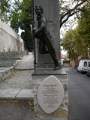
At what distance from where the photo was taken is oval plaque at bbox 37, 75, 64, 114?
34.5 ft

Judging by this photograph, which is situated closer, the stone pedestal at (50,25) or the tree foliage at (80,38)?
the stone pedestal at (50,25)

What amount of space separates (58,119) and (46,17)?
3.06 m

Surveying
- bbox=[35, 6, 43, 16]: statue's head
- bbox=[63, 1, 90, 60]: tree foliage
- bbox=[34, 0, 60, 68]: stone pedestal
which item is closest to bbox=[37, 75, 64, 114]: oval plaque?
bbox=[34, 0, 60, 68]: stone pedestal

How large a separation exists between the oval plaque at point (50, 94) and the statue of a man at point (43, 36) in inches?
41.4

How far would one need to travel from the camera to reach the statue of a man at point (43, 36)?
11109mm

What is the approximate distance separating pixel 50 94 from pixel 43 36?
1.71 meters

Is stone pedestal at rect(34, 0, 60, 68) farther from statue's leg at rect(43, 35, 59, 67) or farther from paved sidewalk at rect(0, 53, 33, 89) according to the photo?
paved sidewalk at rect(0, 53, 33, 89)

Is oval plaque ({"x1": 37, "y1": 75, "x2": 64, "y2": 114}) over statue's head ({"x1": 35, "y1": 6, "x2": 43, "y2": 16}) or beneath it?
beneath

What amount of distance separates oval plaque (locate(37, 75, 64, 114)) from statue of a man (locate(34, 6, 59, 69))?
105cm

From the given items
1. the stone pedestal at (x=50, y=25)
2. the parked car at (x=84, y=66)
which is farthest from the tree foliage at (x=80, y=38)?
the stone pedestal at (x=50, y=25)

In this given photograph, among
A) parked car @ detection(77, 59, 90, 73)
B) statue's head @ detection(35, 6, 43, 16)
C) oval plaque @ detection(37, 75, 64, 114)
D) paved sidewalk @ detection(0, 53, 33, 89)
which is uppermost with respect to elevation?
statue's head @ detection(35, 6, 43, 16)

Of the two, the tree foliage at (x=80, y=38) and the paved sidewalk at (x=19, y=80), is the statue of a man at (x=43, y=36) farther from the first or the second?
the tree foliage at (x=80, y=38)

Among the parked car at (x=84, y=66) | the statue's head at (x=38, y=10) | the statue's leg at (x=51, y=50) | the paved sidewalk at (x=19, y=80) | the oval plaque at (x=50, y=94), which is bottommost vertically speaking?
the parked car at (x=84, y=66)

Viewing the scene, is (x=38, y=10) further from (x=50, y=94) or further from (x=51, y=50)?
(x=50, y=94)
